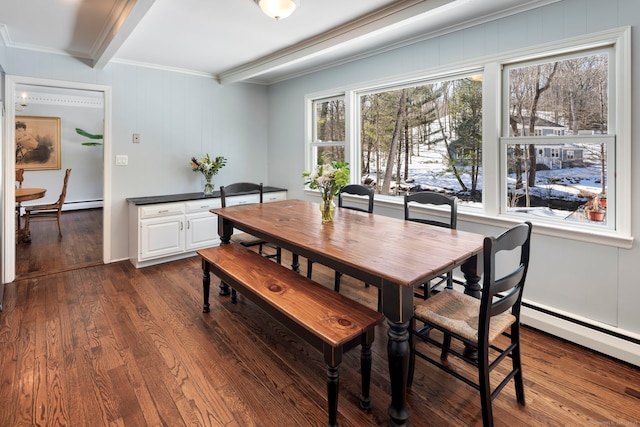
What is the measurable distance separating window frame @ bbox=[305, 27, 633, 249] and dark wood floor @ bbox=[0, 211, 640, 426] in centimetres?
82

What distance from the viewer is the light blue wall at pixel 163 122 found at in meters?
3.81

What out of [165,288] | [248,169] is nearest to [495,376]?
[165,288]

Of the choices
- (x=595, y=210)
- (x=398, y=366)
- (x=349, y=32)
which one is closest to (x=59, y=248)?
(x=349, y=32)

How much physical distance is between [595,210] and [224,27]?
321 cm

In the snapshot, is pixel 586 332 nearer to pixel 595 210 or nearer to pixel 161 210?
pixel 595 210

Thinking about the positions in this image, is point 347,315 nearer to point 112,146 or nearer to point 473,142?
point 473,142

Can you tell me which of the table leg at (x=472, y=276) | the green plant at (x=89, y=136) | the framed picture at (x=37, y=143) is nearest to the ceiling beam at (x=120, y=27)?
the table leg at (x=472, y=276)

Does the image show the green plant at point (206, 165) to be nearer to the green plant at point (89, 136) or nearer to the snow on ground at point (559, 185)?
the snow on ground at point (559, 185)

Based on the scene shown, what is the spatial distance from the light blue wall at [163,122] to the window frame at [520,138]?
73.1 inches

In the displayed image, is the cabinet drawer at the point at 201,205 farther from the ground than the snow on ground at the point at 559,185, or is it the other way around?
the snow on ground at the point at 559,185

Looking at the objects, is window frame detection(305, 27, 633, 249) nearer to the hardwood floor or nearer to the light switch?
the light switch

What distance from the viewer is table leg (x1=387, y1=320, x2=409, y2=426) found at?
5.21 ft

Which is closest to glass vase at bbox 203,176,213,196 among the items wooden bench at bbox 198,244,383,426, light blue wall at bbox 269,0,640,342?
wooden bench at bbox 198,244,383,426

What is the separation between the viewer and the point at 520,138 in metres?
2.68
